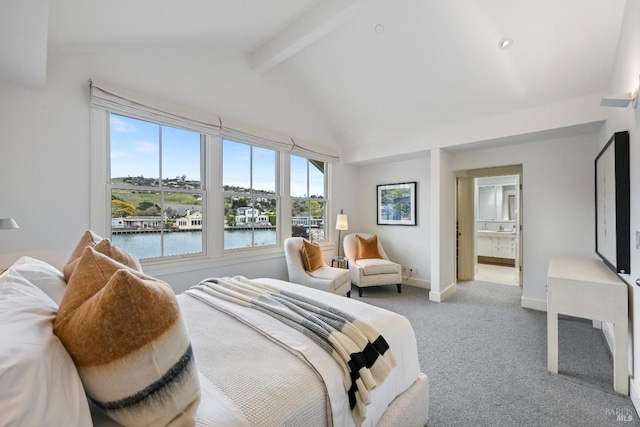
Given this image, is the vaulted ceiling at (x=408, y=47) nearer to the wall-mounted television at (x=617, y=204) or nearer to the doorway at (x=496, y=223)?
the wall-mounted television at (x=617, y=204)

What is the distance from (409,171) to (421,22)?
2.31m

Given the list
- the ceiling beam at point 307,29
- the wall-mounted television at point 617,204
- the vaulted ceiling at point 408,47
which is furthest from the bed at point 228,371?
the ceiling beam at point 307,29

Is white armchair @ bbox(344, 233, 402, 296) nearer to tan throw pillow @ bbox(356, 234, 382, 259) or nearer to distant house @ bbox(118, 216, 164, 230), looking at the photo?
tan throw pillow @ bbox(356, 234, 382, 259)

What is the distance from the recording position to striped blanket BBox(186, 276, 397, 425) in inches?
45.5

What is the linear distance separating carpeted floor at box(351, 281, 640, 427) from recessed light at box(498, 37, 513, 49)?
288cm

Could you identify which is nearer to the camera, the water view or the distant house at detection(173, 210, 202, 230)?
the water view

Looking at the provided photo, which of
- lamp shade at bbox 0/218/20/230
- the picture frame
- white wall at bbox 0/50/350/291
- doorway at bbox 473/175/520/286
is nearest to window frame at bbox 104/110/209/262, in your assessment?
white wall at bbox 0/50/350/291

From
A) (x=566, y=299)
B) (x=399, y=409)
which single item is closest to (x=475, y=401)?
(x=399, y=409)

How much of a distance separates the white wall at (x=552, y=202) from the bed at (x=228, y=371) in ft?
9.83

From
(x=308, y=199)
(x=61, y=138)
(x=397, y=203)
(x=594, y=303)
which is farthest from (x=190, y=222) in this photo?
(x=594, y=303)

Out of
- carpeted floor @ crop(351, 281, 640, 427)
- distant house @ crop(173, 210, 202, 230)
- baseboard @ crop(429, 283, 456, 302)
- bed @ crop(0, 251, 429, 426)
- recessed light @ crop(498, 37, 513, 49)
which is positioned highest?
recessed light @ crop(498, 37, 513, 49)

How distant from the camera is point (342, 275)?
364cm

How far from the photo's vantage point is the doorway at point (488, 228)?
16.4 feet

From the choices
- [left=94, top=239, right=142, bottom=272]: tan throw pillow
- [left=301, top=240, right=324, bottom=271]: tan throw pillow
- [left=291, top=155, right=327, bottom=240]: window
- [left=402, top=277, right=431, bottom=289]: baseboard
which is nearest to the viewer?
[left=94, top=239, right=142, bottom=272]: tan throw pillow
